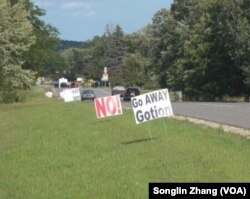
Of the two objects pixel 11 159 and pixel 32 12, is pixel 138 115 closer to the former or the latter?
pixel 11 159

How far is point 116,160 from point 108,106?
12526mm

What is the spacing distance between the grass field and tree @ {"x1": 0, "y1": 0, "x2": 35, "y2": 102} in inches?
1497

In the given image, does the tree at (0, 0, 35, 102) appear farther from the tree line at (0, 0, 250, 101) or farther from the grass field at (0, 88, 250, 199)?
the grass field at (0, 88, 250, 199)

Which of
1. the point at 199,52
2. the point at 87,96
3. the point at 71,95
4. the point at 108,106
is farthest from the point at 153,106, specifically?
the point at 87,96

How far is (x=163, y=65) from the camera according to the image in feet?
303

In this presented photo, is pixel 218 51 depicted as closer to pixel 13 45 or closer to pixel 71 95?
pixel 71 95

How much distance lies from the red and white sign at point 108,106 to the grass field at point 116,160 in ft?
5.86

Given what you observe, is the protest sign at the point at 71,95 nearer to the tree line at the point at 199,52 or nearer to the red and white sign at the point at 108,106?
the tree line at the point at 199,52

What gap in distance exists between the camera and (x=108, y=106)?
95.4ft

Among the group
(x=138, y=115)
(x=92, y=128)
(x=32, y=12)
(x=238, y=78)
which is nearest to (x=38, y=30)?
(x=32, y=12)

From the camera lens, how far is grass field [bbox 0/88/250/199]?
13.0 metres
